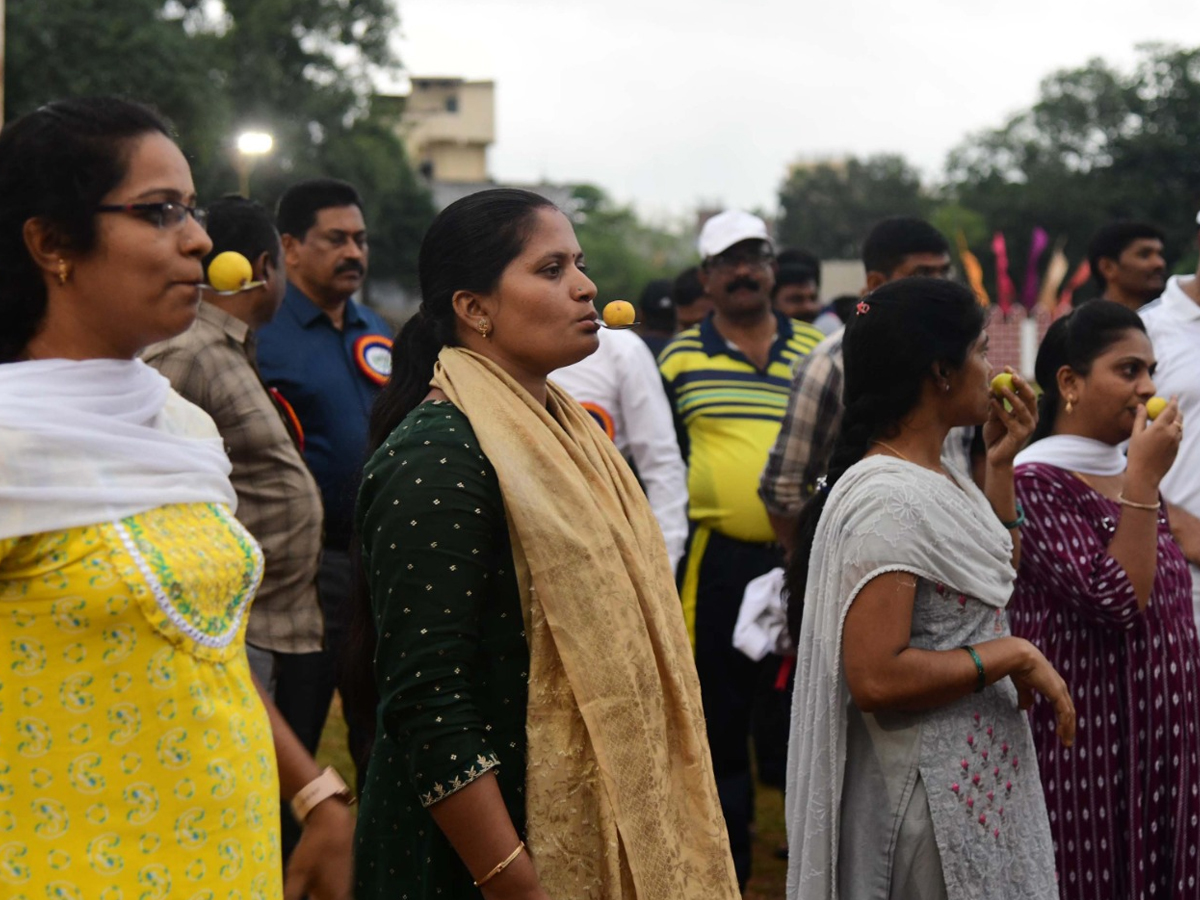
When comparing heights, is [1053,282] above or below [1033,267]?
above

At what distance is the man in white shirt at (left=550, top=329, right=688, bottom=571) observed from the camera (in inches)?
210

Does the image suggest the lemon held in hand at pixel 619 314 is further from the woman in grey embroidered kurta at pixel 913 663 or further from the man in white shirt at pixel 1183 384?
the man in white shirt at pixel 1183 384

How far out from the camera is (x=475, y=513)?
8.30 feet

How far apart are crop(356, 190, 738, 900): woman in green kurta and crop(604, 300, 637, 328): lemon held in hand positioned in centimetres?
29

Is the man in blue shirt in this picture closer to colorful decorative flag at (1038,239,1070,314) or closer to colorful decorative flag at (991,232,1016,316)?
colorful decorative flag at (1038,239,1070,314)

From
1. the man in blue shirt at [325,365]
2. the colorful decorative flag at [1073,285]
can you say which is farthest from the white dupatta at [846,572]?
the colorful decorative flag at [1073,285]

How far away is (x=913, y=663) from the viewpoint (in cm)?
314

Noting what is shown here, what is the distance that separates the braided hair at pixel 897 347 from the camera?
10.9ft

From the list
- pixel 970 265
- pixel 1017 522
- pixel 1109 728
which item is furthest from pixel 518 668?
pixel 970 265

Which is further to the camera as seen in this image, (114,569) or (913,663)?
(913,663)

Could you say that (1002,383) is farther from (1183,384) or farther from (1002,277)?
(1002,277)

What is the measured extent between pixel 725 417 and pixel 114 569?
3936mm

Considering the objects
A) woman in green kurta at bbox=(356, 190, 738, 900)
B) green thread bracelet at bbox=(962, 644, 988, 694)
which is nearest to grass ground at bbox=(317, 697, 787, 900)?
green thread bracelet at bbox=(962, 644, 988, 694)

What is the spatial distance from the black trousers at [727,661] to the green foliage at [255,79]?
2795 cm
